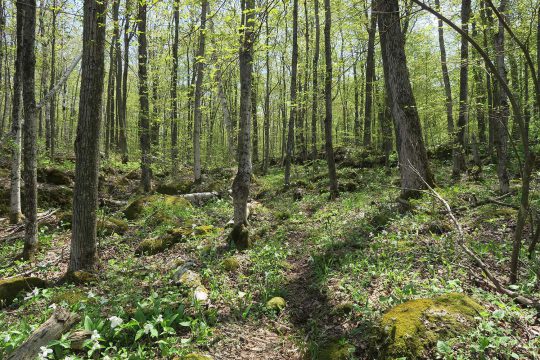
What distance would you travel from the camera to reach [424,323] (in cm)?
341

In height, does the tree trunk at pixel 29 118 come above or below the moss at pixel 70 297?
above

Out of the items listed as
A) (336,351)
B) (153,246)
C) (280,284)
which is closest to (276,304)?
(280,284)

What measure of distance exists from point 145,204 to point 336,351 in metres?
8.90

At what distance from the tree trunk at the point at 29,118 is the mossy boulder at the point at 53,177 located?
6168 mm

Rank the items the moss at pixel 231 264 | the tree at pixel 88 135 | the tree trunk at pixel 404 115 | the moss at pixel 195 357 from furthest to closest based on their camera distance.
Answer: the tree trunk at pixel 404 115 → the moss at pixel 231 264 → the tree at pixel 88 135 → the moss at pixel 195 357

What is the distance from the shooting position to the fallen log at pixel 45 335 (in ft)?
11.8

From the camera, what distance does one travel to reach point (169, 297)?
16.7ft

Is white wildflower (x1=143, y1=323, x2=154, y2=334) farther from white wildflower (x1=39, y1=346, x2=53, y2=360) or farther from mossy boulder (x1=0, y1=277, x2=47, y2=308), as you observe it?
mossy boulder (x1=0, y1=277, x2=47, y2=308)

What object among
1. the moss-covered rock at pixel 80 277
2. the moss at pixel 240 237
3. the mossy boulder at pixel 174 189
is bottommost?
the moss-covered rock at pixel 80 277

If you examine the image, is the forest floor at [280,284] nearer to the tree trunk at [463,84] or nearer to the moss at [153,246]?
the moss at [153,246]

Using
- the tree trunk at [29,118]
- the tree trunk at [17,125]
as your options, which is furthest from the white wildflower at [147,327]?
the tree trunk at [17,125]

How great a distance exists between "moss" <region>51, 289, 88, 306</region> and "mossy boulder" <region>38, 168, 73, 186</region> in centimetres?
874

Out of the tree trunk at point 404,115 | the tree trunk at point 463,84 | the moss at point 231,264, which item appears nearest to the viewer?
the moss at point 231,264

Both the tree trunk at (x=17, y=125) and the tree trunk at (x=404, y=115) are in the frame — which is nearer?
the tree trunk at (x=17, y=125)
